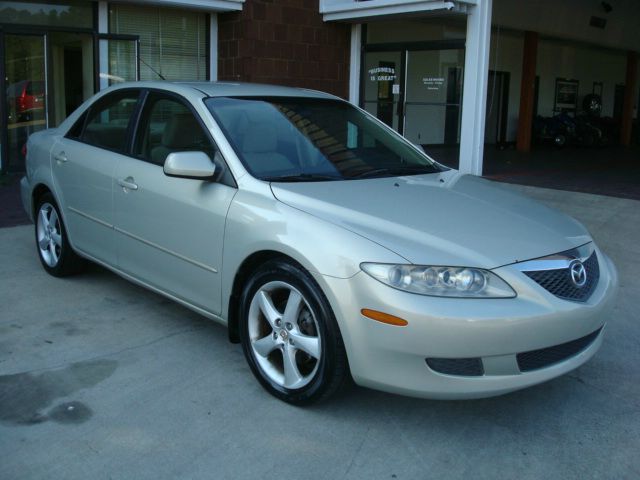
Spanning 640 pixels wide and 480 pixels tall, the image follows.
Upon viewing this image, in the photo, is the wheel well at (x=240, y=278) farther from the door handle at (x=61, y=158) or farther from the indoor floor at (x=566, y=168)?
the indoor floor at (x=566, y=168)

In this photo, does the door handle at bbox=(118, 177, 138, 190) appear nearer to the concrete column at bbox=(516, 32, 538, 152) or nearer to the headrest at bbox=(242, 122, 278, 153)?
the headrest at bbox=(242, 122, 278, 153)

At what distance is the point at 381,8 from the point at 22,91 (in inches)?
236

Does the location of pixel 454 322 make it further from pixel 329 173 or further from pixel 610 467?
pixel 329 173

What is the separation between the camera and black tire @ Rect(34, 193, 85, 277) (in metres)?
5.57

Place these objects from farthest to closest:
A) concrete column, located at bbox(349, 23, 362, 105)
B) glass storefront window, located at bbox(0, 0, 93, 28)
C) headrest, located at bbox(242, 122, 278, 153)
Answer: concrete column, located at bbox(349, 23, 362, 105) → glass storefront window, located at bbox(0, 0, 93, 28) → headrest, located at bbox(242, 122, 278, 153)

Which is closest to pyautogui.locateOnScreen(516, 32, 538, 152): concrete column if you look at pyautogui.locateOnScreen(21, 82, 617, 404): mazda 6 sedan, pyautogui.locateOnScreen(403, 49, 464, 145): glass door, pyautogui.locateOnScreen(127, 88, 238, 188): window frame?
pyautogui.locateOnScreen(403, 49, 464, 145): glass door

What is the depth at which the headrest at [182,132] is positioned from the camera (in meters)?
4.39

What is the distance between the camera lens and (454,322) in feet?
9.98

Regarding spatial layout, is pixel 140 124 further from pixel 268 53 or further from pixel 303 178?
Answer: pixel 268 53

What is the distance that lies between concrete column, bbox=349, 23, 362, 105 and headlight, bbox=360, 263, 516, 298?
35.6 ft

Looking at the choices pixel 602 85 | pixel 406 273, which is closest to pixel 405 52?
pixel 406 273

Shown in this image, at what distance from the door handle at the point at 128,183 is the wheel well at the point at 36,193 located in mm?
1296

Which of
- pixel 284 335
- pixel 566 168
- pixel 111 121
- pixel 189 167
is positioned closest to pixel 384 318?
pixel 284 335

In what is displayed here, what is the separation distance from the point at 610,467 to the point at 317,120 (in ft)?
8.76
